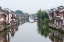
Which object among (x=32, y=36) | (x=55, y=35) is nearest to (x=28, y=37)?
(x=32, y=36)

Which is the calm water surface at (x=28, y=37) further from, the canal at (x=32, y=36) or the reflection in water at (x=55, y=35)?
the reflection in water at (x=55, y=35)

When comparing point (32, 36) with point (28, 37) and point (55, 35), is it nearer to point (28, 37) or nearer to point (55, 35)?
point (28, 37)

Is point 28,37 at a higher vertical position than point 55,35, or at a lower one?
lower

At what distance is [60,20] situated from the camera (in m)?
30.0

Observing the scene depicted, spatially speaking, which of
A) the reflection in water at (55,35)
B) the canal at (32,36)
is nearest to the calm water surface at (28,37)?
the canal at (32,36)

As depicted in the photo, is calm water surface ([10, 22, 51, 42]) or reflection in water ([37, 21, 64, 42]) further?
calm water surface ([10, 22, 51, 42])

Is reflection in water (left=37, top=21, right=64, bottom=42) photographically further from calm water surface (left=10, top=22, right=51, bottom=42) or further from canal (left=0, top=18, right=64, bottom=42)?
calm water surface (left=10, top=22, right=51, bottom=42)

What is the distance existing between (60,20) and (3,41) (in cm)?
1517

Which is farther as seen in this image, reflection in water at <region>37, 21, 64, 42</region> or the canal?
the canal

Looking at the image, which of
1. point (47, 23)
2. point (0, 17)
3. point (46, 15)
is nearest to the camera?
point (0, 17)

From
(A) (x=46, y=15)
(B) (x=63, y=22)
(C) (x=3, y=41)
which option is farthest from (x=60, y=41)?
(A) (x=46, y=15)

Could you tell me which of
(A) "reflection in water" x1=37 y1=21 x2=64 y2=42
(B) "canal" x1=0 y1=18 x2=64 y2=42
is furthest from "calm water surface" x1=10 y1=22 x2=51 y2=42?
(A) "reflection in water" x1=37 y1=21 x2=64 y2=42

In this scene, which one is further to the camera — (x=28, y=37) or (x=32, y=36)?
(x=32, y=36)

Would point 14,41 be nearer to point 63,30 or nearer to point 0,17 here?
point 63,30
